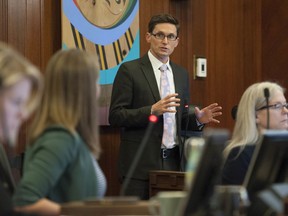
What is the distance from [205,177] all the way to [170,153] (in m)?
2.46

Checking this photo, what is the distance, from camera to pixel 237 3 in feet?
19.8

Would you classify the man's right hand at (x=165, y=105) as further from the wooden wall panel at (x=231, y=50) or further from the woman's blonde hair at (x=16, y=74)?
the woman's blonde hair at (x=16, y=74)

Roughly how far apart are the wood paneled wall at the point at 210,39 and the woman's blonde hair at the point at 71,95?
2.04 meters

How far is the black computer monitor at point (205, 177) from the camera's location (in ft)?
6.14

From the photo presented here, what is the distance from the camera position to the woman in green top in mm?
2109

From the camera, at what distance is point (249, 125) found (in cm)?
350

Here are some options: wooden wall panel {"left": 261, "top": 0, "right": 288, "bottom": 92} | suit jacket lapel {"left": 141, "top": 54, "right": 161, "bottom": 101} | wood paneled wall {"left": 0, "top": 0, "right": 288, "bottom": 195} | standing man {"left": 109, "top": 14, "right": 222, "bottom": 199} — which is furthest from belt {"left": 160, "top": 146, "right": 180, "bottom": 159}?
wooden wall panel {"left": 261, "top": 0, "right": 288, "bottom": 92}

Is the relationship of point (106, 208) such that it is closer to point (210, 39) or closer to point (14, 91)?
point (14, 91)

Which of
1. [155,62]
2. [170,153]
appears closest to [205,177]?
[170,153]

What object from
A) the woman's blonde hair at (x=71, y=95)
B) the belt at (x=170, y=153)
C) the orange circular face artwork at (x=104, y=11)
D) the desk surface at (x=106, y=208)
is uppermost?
the orange circular face artwork at (x=104, y=11)

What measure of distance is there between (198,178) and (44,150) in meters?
0.53

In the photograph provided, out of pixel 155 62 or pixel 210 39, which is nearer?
pixel 155 62

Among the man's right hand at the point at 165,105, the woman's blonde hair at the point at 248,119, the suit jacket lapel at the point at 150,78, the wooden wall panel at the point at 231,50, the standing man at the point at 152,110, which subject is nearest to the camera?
the woman's blonde hair at the point at 248,119

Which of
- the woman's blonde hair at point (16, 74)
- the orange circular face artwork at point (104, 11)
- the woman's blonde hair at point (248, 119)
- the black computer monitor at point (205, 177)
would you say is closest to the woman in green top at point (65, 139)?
the woman's blonde hair at point (16, 74)
